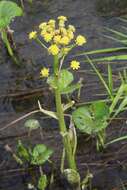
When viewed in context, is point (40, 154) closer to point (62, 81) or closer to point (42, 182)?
point (42, 182)

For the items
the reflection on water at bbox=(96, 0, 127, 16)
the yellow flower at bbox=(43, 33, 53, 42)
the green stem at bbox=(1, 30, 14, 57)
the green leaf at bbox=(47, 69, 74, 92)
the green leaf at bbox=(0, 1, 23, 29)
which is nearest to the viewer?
the yellow flower at bbox=(43, 33, 53, 42)

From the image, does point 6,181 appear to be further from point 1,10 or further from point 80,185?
point 1,10

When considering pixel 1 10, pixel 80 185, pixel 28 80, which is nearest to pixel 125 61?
pixel 28 80

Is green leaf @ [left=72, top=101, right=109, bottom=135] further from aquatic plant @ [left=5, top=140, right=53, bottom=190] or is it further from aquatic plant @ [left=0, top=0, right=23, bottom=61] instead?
aquatic plant @ [left=0, top=0, right=23, bottom=61]

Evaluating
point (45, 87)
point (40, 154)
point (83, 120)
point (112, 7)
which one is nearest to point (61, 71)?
point (83, 120)

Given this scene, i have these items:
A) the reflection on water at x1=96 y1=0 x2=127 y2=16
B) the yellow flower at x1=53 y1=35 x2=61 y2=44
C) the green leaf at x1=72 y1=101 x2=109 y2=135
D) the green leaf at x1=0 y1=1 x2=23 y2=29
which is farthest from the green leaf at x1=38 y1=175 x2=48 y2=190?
the reflection on water at x1=96 y1=0 x2=127 y2=16
